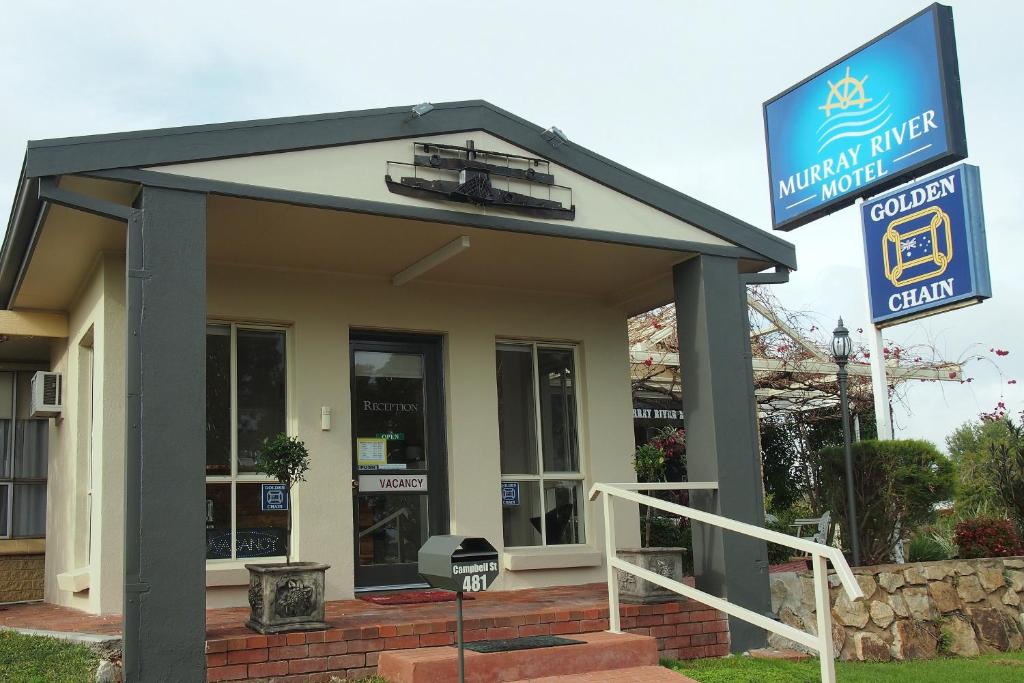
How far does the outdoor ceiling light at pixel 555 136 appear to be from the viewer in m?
7.68

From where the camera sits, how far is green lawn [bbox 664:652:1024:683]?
22.2ft

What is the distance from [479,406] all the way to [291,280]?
6.72ft

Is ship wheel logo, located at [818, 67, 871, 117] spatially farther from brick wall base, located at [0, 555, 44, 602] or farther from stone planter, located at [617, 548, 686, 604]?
brick wall base, located at [0, 555, 44, 602]

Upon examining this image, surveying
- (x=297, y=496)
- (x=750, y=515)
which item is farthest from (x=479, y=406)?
(x=750, y=515)

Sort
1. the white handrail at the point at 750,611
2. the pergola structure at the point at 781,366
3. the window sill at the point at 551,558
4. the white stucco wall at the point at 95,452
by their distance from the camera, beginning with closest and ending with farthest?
the white handrail at the point at 750,611 < the white stucco wall at the point at 95,452 < the window sill at the point at 551,558 < the pergola structure at the point at 781,366

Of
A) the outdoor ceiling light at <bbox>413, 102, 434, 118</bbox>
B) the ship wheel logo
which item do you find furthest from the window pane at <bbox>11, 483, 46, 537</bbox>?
the ship wheel logo

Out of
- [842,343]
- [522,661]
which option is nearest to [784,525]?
[842,343]

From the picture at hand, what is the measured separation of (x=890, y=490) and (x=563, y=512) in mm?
3007

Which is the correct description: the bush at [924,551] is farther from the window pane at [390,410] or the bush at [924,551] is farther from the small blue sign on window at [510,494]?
the window pane at [390,410]

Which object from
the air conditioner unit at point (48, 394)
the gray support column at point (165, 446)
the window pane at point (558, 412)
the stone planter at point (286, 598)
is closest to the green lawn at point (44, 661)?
the gray support column at point (165, 446)

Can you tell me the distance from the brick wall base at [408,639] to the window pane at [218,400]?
2345mm

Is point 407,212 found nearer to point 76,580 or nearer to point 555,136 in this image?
point 555,136

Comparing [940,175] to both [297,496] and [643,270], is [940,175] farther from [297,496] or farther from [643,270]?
[297,496]

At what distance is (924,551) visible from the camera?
33.3 ft
